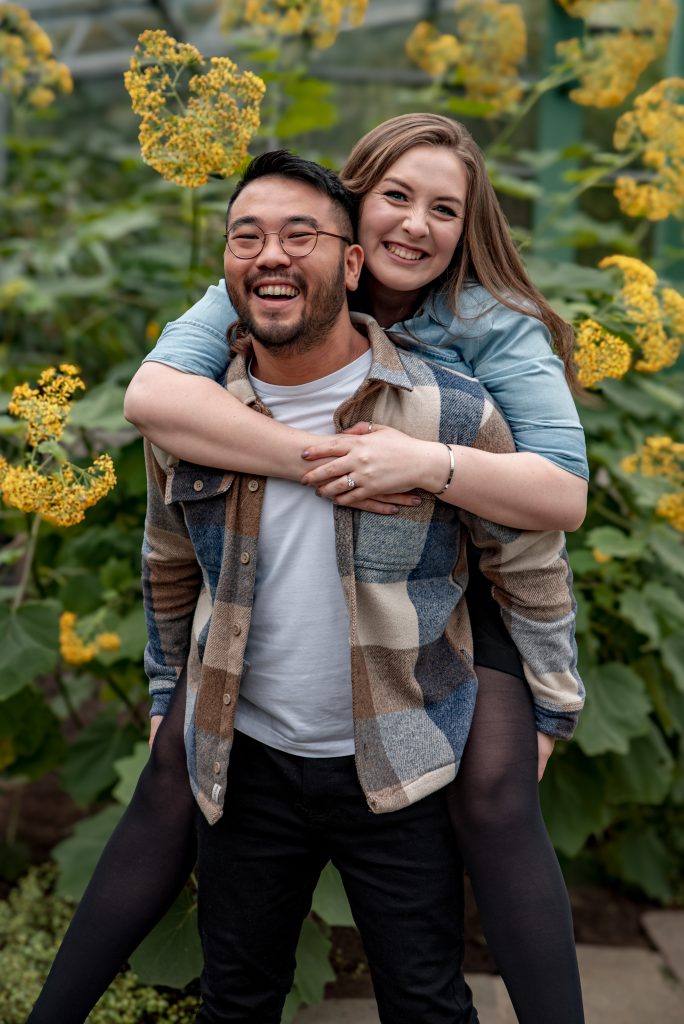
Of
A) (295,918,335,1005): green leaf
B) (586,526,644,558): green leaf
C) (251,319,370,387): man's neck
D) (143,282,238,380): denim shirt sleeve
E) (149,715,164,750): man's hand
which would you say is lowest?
(295,918,335,1005): green leaf

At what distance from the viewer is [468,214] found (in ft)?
6.65

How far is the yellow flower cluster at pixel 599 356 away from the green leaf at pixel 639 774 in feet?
3.56

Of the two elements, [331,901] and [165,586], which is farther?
[331,901]

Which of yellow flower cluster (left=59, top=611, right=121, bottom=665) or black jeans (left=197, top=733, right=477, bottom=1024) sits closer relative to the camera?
black jeans (left=197, top=733, right=477, bottom=1024)

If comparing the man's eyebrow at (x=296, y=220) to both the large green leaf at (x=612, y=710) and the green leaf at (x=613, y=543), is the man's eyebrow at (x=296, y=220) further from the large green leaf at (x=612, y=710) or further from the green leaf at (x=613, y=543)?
the large green leaf at (x=612, y=710)

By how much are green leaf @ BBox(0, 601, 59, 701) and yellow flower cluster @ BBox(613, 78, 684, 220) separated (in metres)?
1.68

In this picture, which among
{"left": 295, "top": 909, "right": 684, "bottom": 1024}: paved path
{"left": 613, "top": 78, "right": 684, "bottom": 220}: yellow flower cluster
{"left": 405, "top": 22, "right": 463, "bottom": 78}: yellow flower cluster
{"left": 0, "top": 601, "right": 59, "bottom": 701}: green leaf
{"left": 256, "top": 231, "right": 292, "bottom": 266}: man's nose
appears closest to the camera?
{"left": 256, "top": 231, "right": 292, "bottom": 266}: man's nose

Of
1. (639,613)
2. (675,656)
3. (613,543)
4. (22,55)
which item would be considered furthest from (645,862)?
(22,55)

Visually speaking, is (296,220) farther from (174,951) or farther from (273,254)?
(174,951)

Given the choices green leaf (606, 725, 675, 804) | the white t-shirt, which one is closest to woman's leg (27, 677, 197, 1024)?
the white t-shirt

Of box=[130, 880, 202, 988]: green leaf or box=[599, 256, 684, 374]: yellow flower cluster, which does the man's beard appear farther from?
box=[130, 880, 202, 988]: green leaf

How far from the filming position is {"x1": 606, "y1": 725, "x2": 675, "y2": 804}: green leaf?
2.96 metres

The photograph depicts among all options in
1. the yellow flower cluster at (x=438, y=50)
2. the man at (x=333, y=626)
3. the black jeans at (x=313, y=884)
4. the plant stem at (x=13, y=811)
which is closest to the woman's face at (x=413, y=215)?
the man at (x=333, y=626)

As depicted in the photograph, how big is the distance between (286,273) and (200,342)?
0.26m
